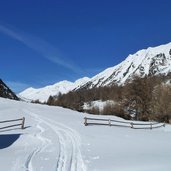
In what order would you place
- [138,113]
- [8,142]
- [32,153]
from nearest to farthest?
1. [32,153]
2. [8,142]
3. [138,113]

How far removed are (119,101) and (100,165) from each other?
214ft

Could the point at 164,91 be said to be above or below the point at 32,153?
above

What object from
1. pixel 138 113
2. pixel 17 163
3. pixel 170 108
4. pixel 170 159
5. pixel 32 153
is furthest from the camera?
pixel 138 113

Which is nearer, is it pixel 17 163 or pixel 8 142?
pixel 17 163

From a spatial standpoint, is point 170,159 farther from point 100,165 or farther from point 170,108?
point 170,108

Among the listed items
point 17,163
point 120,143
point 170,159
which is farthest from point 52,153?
point 120,143

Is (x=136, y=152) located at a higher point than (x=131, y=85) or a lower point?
lower

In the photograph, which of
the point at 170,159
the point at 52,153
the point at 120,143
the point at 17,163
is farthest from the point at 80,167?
the point at 120,143

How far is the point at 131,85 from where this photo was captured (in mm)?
77875

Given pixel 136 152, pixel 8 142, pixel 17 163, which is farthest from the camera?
pixel 8 142

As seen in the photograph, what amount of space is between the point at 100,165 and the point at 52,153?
404 centimetres

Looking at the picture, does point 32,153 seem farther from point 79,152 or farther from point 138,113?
point 138,113

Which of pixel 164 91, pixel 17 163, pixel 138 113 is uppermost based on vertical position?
pixel 164 91

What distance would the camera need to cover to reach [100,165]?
17.5 m
